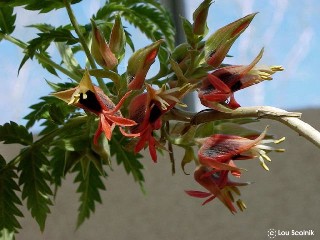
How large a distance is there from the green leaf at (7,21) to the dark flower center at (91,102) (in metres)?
0.25

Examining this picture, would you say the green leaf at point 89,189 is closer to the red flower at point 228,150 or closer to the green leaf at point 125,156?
the green leaf at point 125,156

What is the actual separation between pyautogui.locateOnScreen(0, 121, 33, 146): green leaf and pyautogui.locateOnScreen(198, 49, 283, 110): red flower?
0.22 meters

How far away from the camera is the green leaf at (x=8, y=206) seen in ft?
1.69

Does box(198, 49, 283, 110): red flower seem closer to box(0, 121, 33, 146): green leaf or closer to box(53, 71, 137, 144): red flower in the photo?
box(53, 71, 137, 144): red flower

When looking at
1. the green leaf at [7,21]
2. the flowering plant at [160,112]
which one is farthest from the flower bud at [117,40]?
the green leaf at [7,21]

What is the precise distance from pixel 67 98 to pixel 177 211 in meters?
0.88

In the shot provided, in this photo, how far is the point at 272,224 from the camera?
3.99 ft

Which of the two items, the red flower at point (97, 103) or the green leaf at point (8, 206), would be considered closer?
the red flower at point (97, 103)

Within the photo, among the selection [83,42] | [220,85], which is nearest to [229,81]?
[220,85]

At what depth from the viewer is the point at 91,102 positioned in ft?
1.28

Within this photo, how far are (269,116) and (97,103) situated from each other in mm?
108

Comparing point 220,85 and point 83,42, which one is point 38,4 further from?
point 220,85

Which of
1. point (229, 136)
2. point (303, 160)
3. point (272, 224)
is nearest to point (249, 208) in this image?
point (272, 224)

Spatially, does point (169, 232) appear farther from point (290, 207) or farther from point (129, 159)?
point (129, 159)
